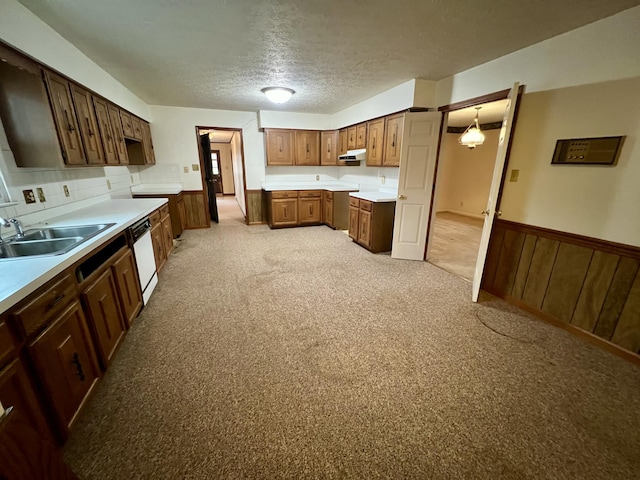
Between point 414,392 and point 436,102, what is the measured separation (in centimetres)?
338

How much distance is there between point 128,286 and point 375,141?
3761mm

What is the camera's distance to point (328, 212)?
541 centimetres

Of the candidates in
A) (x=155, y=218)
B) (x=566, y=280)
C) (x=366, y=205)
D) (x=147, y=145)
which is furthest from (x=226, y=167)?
(x=566, y=280)

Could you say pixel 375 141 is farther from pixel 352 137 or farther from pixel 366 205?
pixel 366 205

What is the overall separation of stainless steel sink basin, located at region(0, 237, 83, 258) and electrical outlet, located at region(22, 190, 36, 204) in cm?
53

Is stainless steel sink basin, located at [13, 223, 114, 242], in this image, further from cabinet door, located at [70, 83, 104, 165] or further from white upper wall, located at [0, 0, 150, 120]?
white upper wall, located at [0, 0, 150, 120]

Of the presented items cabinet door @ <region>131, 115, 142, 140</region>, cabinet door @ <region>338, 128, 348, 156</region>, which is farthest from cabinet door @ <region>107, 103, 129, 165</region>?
cabinet door @ <region>338, 128, 348, 156</region>

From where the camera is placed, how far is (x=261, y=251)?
4035 millimetres

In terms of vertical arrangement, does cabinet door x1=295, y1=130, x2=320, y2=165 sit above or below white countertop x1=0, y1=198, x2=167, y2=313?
above

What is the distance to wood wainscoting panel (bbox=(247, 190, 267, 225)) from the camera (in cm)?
562

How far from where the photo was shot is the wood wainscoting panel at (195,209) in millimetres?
5266

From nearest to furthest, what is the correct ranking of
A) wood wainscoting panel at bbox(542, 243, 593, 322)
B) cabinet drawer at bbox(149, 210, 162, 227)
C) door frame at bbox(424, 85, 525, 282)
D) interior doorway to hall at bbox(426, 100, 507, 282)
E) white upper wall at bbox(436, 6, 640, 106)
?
white upper wall at bbox(436, 6, 640, 106)
wood wainscoting panel at bbox(542, 243, 593, 322)
door frame at bbox(424, 85, 525, 282)
cabinet drawer at bbox(149, 210, 162, 227)
interior doorway to hall at bbox(426, 100, 507, 282)

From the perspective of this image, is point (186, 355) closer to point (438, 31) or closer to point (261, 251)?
point (261, 251)

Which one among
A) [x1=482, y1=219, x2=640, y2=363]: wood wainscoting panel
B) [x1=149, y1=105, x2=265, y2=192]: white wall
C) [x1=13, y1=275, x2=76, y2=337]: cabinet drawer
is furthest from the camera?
[x1=149, y1=105, x2=265, y2=192]: white wall
